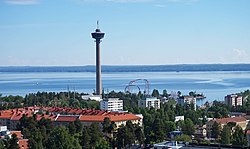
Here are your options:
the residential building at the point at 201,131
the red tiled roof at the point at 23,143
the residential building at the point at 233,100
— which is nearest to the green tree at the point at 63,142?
the red tiled roof at the point at 23,143

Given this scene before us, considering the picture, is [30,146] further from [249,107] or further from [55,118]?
[249,107]

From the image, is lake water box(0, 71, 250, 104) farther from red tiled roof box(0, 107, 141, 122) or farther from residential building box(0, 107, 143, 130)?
red tiled roof box(0, 107, 141, 122)

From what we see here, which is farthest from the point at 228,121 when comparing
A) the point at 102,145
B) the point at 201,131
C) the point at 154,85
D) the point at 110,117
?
the point at 154,85

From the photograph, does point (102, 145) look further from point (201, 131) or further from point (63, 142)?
point (201, 131)

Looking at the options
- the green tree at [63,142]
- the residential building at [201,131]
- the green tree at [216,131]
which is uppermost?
the green tree at [63,142]

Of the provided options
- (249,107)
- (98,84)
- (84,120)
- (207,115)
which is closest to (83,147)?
(84,120)

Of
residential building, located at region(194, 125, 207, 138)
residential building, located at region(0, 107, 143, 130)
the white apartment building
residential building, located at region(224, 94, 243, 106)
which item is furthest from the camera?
residential building, located at region(224, 94, 243, 106)

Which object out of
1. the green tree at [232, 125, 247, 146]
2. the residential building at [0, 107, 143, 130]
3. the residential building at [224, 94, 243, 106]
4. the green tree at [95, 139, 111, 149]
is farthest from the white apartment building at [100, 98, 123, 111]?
the green tree at [95, 139, 111, 149]

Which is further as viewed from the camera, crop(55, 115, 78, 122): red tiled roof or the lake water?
the lake water

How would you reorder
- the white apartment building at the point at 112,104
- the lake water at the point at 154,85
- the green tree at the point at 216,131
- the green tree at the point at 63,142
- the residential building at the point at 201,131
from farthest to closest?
the lake water at the point at 154,85 → the white apartment building at the point at 112,104 → the residential building at the point at 201,131 → the green tree at the point at 216,131 → the green tree at the point at 63,142

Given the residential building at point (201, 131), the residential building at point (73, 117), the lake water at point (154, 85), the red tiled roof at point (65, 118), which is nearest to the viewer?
the residential building at point (201, 131)

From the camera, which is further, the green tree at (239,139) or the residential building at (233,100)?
the residential building at (233,100)

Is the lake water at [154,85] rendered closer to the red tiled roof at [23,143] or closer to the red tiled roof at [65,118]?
the red tiled roof at [65,118]

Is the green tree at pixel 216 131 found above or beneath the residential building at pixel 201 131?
above
